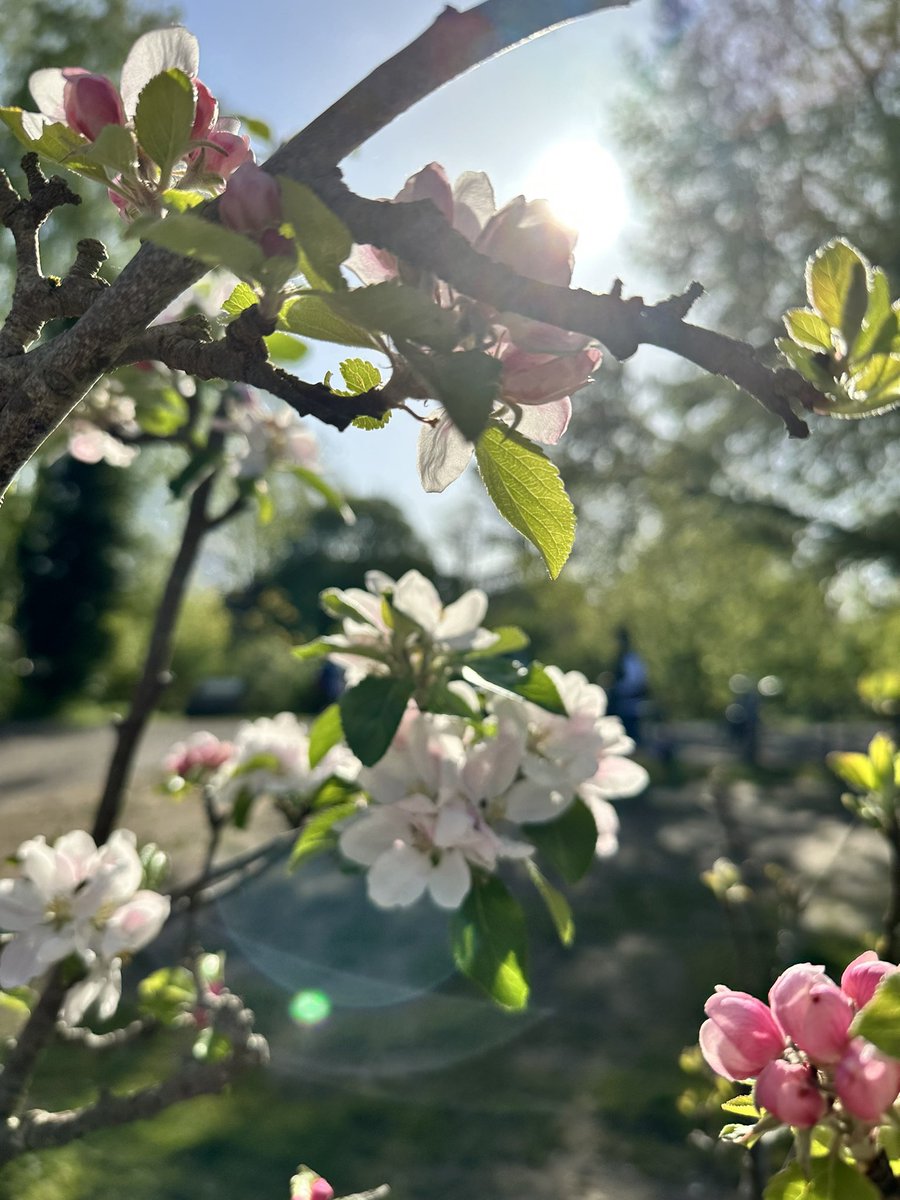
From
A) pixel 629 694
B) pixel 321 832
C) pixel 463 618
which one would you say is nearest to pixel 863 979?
pixel 463 618

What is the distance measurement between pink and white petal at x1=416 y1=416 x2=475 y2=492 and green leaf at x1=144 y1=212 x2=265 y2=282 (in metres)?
0.17

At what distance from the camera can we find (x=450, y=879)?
93 centimetres

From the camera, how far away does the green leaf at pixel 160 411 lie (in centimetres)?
154

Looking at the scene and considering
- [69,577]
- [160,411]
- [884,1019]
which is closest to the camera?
[884,1019]

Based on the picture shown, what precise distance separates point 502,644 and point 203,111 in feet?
2.10

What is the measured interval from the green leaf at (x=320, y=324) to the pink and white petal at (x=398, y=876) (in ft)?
1.94

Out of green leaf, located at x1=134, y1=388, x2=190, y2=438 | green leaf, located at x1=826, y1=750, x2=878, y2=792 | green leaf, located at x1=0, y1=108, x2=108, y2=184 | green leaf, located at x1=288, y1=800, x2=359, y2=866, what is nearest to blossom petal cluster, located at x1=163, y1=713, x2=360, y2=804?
green leaf, located at x1=288, y1=800, x2=359, y2=866

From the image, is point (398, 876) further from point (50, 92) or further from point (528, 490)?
point (50, 92)

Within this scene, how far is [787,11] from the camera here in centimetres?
926

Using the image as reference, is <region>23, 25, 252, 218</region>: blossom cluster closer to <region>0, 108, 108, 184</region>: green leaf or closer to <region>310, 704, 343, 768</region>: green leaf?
<region>0, 108, 108, 184</region>: green leaf

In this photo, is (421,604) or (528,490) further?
(421,604)

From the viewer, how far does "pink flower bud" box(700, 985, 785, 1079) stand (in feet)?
1.66

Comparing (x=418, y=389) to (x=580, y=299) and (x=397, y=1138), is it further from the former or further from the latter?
(x=397, y=1138)

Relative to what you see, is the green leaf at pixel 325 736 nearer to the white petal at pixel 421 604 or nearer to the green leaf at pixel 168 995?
the white petal at pixel 421 604
